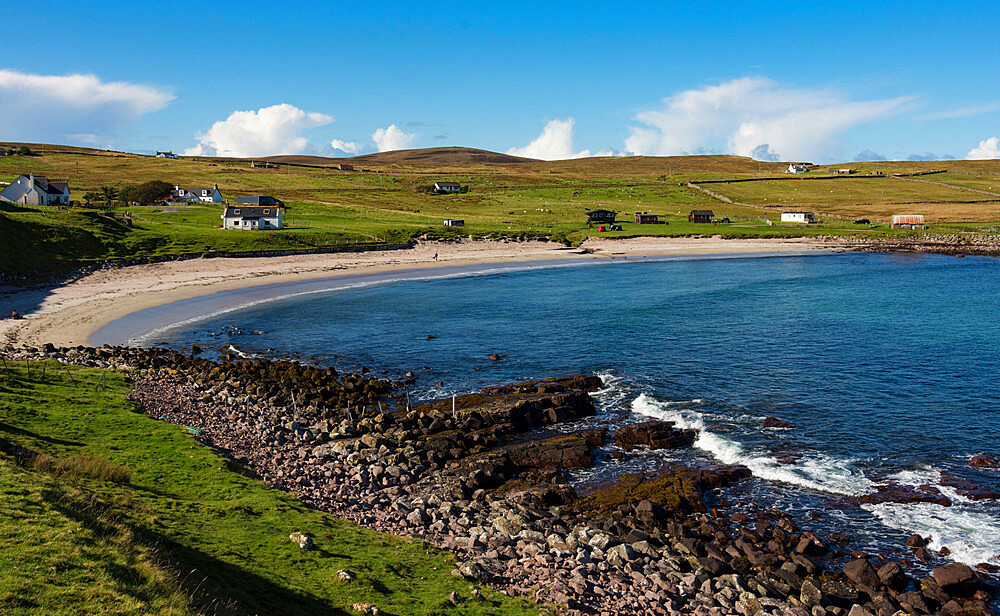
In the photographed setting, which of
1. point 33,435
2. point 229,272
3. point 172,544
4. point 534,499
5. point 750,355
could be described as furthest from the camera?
point 229,272

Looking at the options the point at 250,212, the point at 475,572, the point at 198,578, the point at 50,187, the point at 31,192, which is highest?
the point at 50,187

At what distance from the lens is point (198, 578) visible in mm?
14633

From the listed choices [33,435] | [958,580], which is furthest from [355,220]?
[958,580]

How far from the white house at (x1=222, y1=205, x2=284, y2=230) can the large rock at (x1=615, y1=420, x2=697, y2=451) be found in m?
98.1

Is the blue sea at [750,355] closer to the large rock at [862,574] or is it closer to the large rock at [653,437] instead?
the large rock at [653,437]

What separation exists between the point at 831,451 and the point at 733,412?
6.27 metres

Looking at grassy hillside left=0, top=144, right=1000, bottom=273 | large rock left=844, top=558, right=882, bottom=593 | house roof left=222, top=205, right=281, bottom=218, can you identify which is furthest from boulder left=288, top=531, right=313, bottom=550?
house roof left=222, top=205, right=281, bottom=218

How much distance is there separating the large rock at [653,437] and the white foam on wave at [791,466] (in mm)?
667

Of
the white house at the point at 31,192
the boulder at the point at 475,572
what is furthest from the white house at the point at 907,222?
the white house at the point at 31,192

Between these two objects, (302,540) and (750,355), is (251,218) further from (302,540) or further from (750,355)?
(302,540)

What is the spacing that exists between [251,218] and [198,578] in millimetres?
108903

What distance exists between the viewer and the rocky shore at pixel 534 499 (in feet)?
63.1

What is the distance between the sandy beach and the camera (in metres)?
56.9

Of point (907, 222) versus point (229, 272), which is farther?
point (907, 222)
